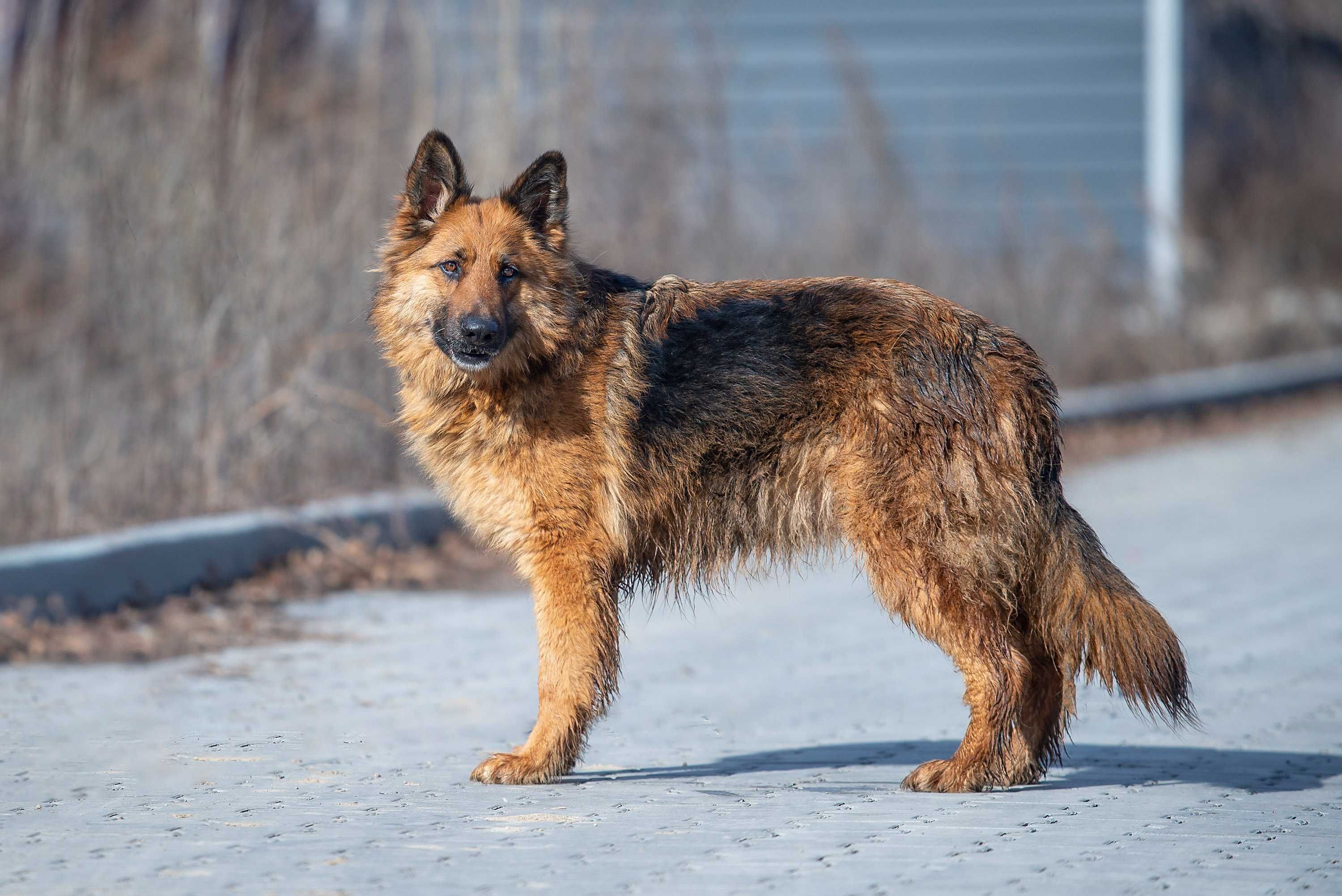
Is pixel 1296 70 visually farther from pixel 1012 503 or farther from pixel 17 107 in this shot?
pixel 1012 503

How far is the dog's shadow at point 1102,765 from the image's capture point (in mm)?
5191

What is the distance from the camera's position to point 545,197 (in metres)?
5.81

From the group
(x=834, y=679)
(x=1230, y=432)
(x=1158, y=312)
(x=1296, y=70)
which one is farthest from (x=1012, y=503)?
(x=1296, y=70)

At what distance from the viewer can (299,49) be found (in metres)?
14.3

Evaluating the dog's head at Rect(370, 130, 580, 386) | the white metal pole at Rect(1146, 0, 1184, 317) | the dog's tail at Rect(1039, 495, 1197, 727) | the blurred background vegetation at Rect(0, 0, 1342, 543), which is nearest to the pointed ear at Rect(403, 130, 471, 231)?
the dog's head at Rect(370, 130, 580, 386)

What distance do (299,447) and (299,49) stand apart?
19.1 feet

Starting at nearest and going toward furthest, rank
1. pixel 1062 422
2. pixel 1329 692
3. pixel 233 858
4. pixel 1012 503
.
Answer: pixel 233 858 → pixel 1012 503 → pixel 1329 692 → pixel 1062 422

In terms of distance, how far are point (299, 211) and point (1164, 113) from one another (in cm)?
1443

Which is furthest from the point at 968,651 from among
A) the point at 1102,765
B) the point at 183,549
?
the point at 183,549

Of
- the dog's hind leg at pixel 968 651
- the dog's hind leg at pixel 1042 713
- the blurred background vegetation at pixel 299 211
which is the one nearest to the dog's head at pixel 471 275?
the dog's hind leg at pixel 968 651

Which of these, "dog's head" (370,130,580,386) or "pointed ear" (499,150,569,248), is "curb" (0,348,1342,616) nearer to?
"dog's head" (370,130,580,386)

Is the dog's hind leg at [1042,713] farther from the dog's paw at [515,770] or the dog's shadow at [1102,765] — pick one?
the dog's paw at [515,770]

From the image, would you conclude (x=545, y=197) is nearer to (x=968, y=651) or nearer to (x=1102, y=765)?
(x=968, y=651)

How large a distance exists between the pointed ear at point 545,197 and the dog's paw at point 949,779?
7.67 ft
